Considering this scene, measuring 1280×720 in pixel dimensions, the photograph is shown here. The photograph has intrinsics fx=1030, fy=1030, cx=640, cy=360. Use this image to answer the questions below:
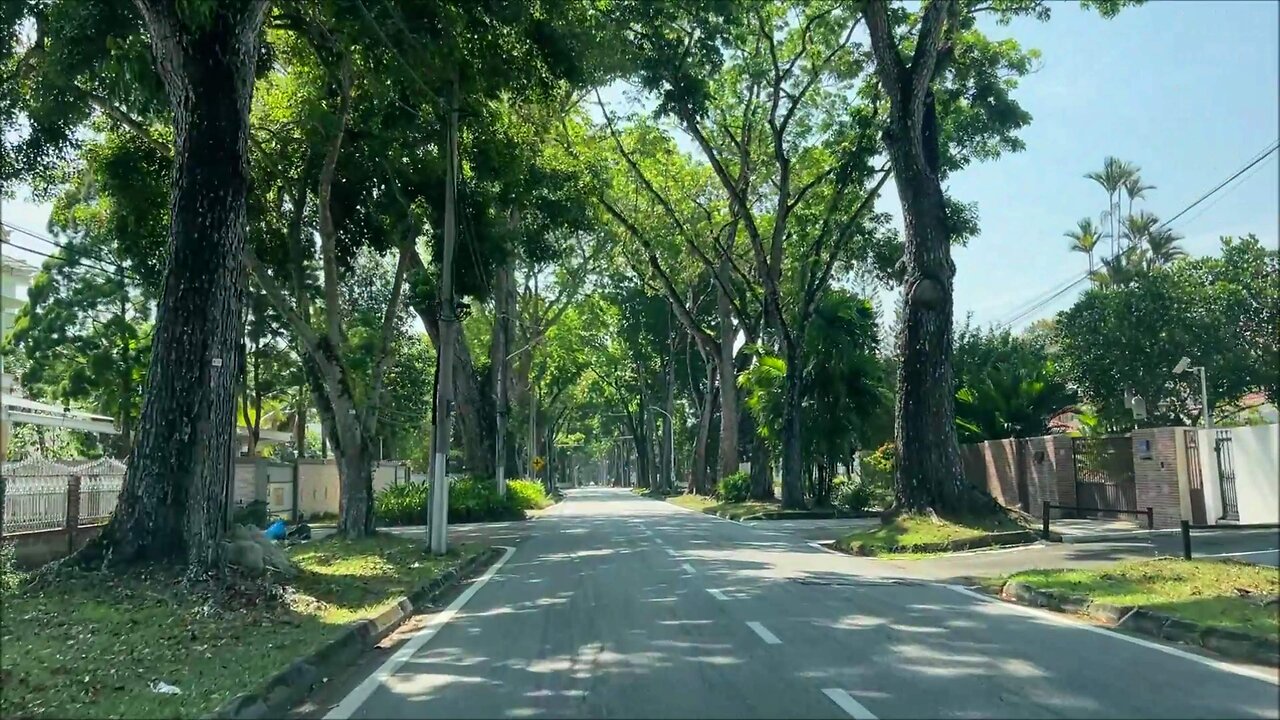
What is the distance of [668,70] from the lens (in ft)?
87.8

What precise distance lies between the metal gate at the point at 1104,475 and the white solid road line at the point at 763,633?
15.5 metres

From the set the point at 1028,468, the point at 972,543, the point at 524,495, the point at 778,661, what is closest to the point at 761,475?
the point at 524,495

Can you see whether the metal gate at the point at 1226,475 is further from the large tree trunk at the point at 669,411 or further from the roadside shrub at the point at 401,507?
the large tree trunk at the point at 669,411

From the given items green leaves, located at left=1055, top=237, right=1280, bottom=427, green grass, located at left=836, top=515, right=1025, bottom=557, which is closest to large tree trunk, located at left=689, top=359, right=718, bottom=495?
green leaves, located at left=1055, top=237, right=1280, bottom=427

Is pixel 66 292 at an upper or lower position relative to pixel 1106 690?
upper

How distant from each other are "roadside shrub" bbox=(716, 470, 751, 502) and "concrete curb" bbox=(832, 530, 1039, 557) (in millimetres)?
21522

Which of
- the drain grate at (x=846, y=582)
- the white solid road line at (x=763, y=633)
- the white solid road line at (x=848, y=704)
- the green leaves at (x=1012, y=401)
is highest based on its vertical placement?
the green leaves at (x=1012, y=401)

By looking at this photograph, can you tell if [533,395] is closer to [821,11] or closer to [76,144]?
[821,11]

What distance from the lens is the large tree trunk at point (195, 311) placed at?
12086 mm

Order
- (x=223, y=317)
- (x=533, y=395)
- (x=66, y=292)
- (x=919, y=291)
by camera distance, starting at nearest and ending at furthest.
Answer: (x=223, y=317), (x=919, y=291), (x=66, y=292), (x=533, y=395)

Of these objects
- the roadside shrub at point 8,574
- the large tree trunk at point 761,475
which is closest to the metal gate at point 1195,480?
the large tree trunk at point 761,475

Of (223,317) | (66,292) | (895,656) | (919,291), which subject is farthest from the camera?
(66,292)

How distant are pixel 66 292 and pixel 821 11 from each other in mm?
25730

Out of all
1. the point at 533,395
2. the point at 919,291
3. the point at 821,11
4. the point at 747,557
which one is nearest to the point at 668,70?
the point at 821,11
